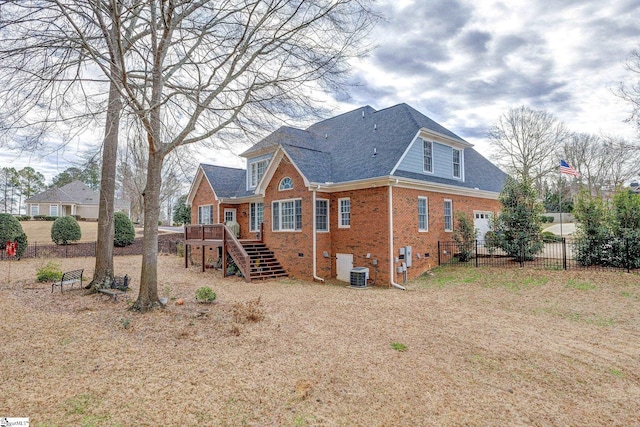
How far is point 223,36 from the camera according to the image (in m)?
7.84

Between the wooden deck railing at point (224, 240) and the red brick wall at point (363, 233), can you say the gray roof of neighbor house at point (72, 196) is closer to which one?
the wooden deck railing at point (224, 240)

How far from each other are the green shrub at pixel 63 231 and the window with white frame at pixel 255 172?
15274mm

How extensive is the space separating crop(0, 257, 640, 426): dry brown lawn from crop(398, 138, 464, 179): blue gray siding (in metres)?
6.13

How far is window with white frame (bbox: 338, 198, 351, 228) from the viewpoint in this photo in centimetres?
1403

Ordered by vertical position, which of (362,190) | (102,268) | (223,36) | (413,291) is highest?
(223,36)

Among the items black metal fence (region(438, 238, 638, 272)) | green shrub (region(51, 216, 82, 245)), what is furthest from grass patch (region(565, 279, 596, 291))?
green shrub (region(51, 216, 82, 245))

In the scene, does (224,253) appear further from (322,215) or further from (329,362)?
(329,362)

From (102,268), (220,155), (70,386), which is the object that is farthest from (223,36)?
(102,268)

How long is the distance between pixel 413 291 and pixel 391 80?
7642mm

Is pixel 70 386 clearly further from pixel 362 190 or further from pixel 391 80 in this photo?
pixel 391 80

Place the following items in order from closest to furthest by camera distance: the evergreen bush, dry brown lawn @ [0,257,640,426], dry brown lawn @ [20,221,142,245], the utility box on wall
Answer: dry brown lawn @ [0,257,640,426] < the utility box on wall < the evergreen bush < dry brown lawn @ [20,221,142,245]

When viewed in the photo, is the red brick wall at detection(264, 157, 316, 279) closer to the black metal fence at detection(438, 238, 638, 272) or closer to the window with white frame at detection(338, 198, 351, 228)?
the window with white frame at detection(338, 198, 351, 228)

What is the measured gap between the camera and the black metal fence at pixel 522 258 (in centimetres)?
1165

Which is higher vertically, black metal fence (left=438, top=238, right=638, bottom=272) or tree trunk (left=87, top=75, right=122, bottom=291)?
tree trunk (left=87, top=75, right=122, bottom=291)
